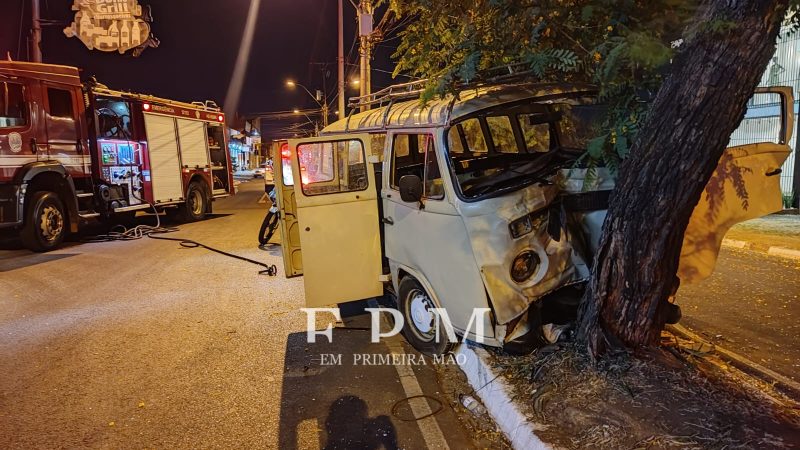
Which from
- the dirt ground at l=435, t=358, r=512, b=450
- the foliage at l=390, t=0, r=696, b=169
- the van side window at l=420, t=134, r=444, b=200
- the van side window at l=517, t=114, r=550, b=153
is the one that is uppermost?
the foliage at l=390, t=0, r=696, b=169

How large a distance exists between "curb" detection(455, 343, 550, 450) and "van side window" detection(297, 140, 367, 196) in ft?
5.97

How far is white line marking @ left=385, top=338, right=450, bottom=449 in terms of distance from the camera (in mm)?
3467

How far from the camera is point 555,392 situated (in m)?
3.51

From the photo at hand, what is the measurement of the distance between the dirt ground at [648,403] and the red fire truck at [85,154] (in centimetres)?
944

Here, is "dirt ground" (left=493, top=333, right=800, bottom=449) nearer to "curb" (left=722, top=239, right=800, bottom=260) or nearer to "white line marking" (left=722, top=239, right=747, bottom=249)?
"curb" (left=722, top=239, right=800, bottom=260)

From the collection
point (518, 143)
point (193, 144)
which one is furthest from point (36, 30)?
point (518, 143)

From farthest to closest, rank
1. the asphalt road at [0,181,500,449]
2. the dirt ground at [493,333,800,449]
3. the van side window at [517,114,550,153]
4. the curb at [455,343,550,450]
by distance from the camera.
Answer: the van side window at [517,114,550,153] < the asphalt road at [0,181,500,449] < the curb at [455,343,550,450] < the dirt ground at [493,333,800,449]

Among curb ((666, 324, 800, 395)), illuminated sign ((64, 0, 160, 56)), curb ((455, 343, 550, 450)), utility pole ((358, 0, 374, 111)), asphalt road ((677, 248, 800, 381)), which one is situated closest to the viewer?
curb ((455, 343, 550, 450))

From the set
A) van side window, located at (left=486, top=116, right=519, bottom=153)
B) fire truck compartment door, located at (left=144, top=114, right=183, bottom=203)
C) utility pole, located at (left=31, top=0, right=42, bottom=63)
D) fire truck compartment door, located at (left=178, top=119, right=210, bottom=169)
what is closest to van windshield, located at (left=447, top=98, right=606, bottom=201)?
van side window, located at (left=486, top=116, right=519, bottom=153)

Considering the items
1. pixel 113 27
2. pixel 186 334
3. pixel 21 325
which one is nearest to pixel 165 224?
pixel 113 27

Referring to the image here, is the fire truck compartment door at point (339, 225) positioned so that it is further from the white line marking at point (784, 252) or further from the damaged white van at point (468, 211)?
the white line marking at point (784, 252)

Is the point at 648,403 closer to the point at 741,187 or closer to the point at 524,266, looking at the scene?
the point at 524,266

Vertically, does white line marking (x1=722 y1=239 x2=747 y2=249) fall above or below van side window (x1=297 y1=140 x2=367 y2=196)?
below

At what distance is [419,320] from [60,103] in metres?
9.32
